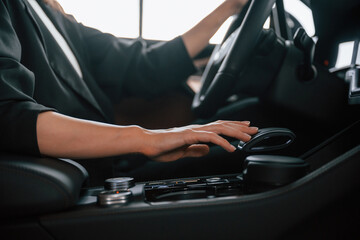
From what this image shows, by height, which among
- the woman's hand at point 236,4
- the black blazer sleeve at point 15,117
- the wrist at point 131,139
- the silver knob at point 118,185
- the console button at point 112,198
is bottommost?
the silver knob at point 118,185

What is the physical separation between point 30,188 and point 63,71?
0.46 m

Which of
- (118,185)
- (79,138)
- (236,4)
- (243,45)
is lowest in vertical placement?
(118,185)

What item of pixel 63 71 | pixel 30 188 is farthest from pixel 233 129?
pixel 63 71

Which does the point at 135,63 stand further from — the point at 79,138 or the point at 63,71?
the point at 79,138

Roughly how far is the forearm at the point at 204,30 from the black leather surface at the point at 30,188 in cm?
85

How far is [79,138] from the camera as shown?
0.43 meters

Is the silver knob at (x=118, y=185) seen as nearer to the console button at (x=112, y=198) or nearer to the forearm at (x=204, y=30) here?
the console button at (x=112, y=198)

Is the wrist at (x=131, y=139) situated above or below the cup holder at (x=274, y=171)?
above

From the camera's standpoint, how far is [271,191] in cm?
40

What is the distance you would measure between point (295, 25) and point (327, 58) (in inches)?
14.0

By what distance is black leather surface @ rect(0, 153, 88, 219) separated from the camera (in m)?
0.34

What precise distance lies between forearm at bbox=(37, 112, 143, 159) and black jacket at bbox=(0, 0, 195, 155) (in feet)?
0.05

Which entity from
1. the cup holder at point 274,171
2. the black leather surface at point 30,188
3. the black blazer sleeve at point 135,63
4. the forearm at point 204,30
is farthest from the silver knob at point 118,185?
the forearm at point 204,30

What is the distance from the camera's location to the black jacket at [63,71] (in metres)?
0.39
